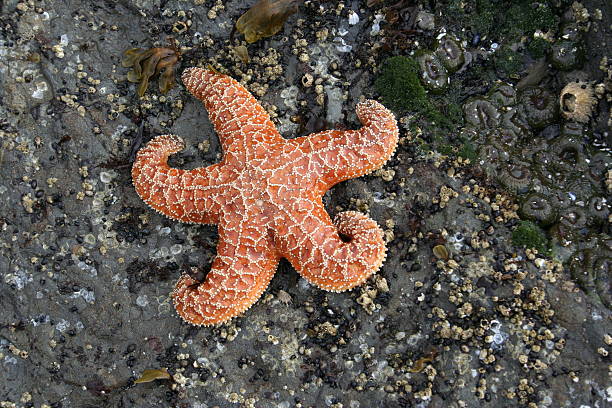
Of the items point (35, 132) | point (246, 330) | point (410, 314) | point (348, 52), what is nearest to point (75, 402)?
point (246, 330)

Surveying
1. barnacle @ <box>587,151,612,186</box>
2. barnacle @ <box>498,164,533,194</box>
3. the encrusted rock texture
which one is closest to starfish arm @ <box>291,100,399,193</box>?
the encrusted rock texture

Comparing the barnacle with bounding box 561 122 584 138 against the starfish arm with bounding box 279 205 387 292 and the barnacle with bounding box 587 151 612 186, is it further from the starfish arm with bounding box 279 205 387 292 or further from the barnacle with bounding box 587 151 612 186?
the starfish arm with bounding box 279 205 387 292

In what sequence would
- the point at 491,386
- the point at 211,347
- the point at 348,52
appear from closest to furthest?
the point at 491,386
the point at 211,347
the point at 348,52

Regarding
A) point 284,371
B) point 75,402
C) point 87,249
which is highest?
point 87,249

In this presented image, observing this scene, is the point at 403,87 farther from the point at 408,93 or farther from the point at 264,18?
the point at 264,18

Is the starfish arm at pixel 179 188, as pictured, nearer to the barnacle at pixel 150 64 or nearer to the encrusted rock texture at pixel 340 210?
the encrusted rock texture at pixel 340 210

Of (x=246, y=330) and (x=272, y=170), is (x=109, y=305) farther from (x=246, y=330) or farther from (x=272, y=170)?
(x=272, y=170)

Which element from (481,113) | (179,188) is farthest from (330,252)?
(481,113)
